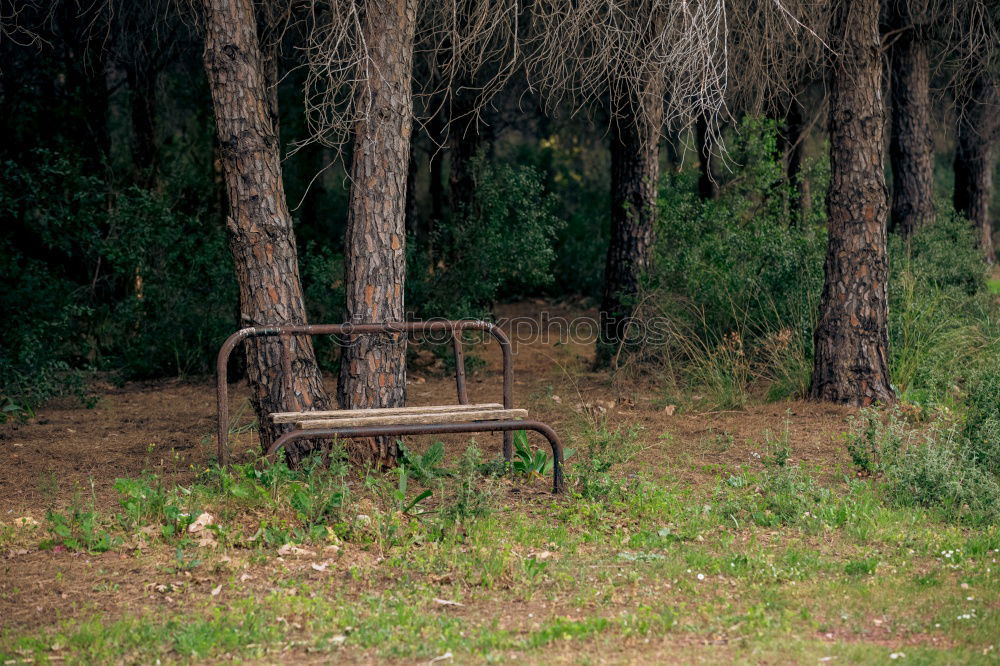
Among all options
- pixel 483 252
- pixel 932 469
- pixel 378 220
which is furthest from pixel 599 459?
pixel 483 252

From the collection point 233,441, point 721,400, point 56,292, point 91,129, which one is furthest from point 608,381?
point 91,129

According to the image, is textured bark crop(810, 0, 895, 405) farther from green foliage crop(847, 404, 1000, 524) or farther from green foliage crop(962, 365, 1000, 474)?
green foliage crop(847, 404, 1000, 524)

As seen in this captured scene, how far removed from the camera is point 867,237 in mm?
8117

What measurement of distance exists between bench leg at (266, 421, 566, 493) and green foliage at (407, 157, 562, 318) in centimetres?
498

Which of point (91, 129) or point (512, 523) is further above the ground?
point (91, 129)

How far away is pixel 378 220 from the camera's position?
6480 mm

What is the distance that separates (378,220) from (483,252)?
15.2ft

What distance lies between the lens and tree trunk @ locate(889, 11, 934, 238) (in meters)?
13.2

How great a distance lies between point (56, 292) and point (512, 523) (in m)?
6.73

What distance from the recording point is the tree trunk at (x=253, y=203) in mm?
6281

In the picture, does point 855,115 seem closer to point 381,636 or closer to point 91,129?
point 381,636

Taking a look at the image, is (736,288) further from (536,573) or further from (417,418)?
(536,573)

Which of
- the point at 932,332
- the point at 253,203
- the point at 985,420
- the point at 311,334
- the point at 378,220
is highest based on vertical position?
the point at 253,203

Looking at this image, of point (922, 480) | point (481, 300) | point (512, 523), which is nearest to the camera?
point (512, 523)
